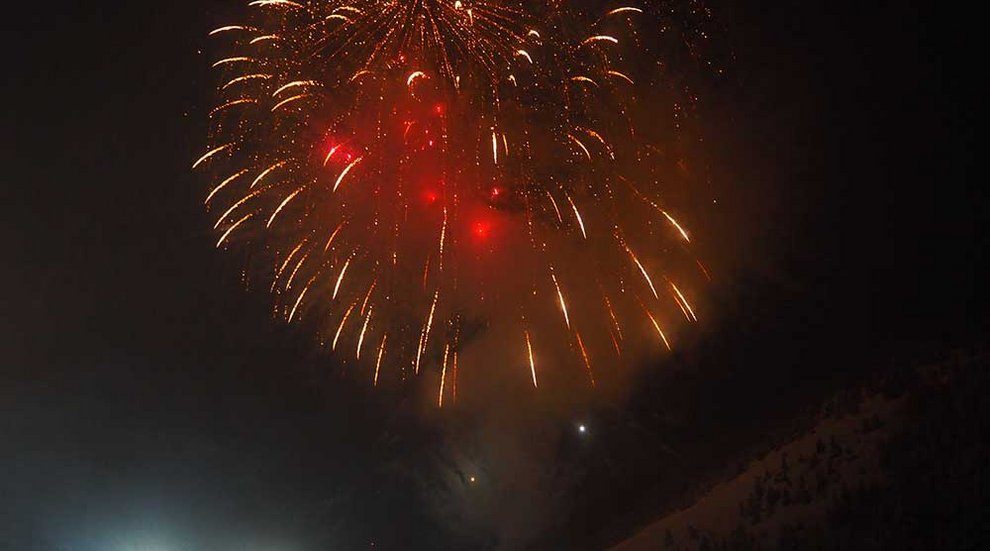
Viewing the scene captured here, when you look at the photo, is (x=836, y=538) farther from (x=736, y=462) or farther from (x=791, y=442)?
(x=736, y=462)

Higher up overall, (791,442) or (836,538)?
(791,442)

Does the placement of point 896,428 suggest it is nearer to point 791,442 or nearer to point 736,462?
point 791,442

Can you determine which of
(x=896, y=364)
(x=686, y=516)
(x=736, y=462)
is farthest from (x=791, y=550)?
(x=896, y=364)

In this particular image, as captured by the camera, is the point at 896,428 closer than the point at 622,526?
Yes

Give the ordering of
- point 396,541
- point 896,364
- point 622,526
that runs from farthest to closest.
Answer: point 396,541 < point 622,526 < point 896,364

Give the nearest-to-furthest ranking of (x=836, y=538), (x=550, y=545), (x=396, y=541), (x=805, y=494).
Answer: (x=836, y=538)
(x=805, y=494)
(x=550, y=545)
(x=396, y=541)

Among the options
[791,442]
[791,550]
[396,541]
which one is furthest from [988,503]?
[396,541]

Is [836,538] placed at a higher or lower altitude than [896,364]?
lower

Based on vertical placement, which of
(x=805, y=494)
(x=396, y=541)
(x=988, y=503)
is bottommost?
(x=988, y=503)

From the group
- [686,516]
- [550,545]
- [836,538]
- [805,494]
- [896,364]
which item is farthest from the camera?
[550,545]
